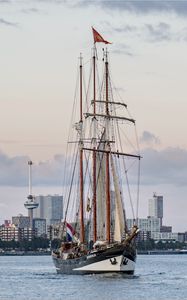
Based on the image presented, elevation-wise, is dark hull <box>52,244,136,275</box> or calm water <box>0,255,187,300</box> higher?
dark hull <box>52,244,136,275</box>

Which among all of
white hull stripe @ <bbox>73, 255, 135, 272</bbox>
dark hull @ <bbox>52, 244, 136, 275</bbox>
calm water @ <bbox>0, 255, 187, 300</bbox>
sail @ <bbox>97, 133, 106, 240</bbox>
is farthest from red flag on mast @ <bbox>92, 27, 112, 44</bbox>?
calm water @ <bbox>0, 255, 187, 300</bbox>

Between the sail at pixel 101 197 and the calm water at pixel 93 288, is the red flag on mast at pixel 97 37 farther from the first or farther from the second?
the calm water at pixel 93 288

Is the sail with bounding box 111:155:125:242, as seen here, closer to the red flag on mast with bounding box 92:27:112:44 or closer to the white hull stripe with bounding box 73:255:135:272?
the white hull stripe with bounding box 73:255:135:272

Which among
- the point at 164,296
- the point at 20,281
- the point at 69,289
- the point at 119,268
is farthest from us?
the point at 20,281

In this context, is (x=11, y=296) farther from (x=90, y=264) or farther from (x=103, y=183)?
(x=103, y=183)

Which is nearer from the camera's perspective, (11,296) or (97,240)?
(11,296)

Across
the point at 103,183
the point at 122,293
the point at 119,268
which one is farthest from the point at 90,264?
the point at 122,293

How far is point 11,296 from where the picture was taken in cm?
11669

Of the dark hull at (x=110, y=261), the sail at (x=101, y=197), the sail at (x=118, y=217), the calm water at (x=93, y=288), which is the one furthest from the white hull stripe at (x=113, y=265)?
the sail at (x=101, y=197)

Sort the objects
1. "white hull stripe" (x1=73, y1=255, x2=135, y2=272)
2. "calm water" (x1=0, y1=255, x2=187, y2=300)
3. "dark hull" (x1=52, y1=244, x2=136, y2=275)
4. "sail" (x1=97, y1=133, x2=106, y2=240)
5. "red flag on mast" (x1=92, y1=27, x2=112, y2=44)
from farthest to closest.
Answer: "sail" (x1=97, y1=133, x2=106, y2=240) < "red flag on mast" (x1=92, y1=27, x2=112, y2=44) < "white hull stripe" (x1=73, y1=255, x2=135, y2=272) < "dark hull" (x1=52, y1=244, x2=136, y2=275) < "calm water" (x1=0, y1=255, x2=187, y2=300)

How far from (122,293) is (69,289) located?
27.3 feet

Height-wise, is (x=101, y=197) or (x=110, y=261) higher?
(x=101, y=197)

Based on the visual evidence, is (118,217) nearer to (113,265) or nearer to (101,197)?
(113,265)

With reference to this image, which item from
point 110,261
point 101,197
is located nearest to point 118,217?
point 110,261
